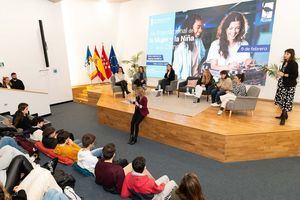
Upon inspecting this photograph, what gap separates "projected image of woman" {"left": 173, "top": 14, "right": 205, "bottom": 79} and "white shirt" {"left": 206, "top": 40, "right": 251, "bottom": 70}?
1.22 feet

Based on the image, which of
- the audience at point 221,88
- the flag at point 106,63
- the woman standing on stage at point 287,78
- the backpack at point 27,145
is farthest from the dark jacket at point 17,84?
the woman standing on stage at point 287,78

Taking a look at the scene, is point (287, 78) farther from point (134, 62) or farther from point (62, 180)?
point (134, 62)

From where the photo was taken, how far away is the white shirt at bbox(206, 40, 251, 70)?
265 inches

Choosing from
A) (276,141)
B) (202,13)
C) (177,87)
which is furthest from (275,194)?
(202,13)

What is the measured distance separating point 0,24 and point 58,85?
9.04ft

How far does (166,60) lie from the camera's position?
8.95 metres

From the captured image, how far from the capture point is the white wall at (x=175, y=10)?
5879 millimetres

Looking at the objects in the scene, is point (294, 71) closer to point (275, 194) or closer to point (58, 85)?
point (275, 194)

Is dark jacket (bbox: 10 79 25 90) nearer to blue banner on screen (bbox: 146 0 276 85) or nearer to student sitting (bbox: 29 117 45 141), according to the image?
student sitting (bbox: 29 117 45 141)

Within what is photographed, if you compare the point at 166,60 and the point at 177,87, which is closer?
the point at 177,87

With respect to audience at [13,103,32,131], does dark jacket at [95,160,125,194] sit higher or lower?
lower

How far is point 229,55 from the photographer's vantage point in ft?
23.0

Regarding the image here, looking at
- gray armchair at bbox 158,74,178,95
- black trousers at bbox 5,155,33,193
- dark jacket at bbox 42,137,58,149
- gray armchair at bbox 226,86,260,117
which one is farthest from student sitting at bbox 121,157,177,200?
gray armchair at bbox 158,74,178,95

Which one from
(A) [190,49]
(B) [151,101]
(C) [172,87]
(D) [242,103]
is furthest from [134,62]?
(D) [242,103]
